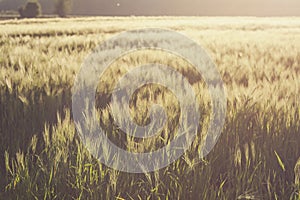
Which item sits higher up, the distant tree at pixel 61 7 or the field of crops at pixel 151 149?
the distant tree at pixel 61 7

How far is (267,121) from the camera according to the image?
5.94 feet

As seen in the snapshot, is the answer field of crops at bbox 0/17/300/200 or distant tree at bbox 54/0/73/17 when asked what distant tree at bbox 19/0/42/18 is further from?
field of crops at bbox 0/17/300/200

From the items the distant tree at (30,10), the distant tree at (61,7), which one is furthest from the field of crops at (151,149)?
the distant tree at (61,7)

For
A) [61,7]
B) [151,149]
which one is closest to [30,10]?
[61,7]

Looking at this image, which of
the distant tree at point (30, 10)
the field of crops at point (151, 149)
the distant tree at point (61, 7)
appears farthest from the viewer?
the distant tree at point (61, 7)

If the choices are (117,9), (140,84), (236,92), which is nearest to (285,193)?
(236,92)

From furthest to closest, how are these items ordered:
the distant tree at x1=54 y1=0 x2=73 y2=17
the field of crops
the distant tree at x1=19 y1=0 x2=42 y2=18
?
1. the distant tree at x1=54 y1=0 x2=73 y2=17
2. the distant tree at x1=19 y1=0 x2=42 y2=18
3. the field of crops

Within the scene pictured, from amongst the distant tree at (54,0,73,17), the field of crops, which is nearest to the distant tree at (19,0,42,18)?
the distant tree at (54,0,73,17)

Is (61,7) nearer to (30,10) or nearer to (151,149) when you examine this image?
(30,10)

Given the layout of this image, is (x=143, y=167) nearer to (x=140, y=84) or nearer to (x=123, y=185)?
(x=123, y=185)

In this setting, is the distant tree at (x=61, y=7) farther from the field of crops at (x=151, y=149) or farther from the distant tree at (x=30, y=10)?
the field of crops at (x=151, y=149)

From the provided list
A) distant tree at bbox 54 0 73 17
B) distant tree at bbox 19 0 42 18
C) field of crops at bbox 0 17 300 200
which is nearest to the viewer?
field of crops at bbox 0 17 300 200

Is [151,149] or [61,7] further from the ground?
[61,7]

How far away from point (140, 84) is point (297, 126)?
1.12 meters
